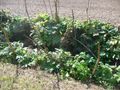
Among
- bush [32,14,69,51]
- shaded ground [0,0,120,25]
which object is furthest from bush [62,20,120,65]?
shaded ground [0,0,120,25]

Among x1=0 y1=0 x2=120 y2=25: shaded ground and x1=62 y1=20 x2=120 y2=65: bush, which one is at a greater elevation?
x1=62 y1=20 x2=120 y2=65: bush

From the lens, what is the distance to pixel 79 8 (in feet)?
35.1

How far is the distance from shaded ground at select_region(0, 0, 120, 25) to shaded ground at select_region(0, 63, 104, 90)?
3.46 m

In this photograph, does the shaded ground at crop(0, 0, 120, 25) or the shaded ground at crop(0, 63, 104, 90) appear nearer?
the shaded ground at crop(0, 63, 104, 90)

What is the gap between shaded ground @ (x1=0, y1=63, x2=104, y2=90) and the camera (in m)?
5.41

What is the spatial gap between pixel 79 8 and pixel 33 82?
18.1 feet

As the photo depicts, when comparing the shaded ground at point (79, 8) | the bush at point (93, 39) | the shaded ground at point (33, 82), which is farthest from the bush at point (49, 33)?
the shaded ground at point (79, 8)

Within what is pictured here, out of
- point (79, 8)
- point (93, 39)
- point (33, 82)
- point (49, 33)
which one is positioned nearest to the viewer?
point (33, 82)

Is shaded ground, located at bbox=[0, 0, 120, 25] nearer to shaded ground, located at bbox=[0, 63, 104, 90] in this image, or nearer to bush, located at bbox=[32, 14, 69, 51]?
bush, located at bbox=[32, 14, 69, 51]

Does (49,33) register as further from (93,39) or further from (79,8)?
(79,8)

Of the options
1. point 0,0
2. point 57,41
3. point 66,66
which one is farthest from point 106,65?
point 0,0

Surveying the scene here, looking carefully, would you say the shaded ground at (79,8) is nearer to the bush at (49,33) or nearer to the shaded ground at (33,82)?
the bush at (49,33)

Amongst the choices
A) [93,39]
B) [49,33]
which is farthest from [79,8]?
[93,39]

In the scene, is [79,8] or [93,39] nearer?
[93,39]
